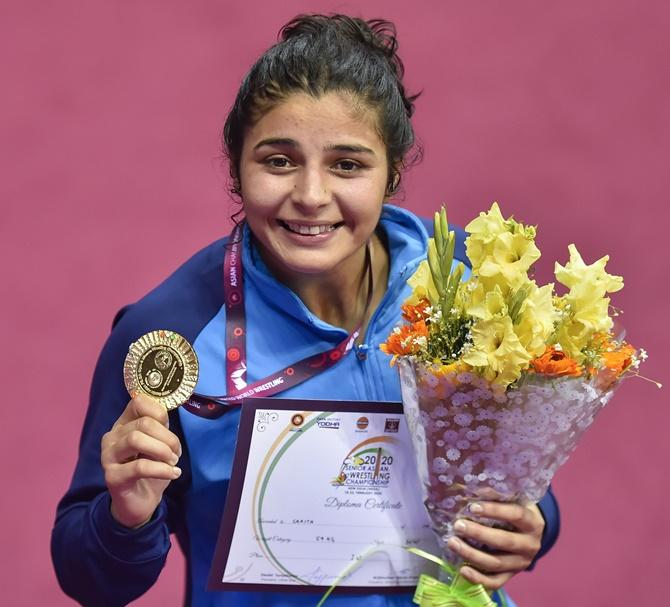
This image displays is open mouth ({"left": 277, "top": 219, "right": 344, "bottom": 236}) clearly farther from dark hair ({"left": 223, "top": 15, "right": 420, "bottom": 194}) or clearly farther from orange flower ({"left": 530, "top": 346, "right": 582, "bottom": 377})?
orange flower ({"left": 530, "top": 346, "right": 582, "bottom": 377})

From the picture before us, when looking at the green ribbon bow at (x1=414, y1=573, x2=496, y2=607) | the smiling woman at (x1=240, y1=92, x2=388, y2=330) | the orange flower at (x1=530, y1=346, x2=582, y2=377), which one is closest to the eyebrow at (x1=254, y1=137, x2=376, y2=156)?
the smiling woman at (x1=240, y1=92, x2=388, y2=330)

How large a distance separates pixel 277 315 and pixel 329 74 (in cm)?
26

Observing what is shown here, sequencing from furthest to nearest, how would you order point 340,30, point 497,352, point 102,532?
point 340,30 → point 102,532 → point 497,352

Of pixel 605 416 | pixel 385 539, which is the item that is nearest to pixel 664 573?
pixel 605 416

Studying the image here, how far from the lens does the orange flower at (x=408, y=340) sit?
1203mm

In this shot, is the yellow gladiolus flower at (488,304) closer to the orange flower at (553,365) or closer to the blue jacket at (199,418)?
the orange flower at (553,365)

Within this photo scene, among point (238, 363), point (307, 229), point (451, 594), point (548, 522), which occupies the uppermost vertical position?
point (307, 229)

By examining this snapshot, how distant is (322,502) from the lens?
1.34m

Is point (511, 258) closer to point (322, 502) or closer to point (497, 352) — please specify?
point (497, 352)

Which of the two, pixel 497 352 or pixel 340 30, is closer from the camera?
pixel 497 352

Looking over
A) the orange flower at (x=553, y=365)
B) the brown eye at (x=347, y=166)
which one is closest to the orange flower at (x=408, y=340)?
the orange flower at (x=553, y=365)

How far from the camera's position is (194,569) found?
1.41 m

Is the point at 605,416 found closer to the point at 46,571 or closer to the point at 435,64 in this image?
the point at 435,64

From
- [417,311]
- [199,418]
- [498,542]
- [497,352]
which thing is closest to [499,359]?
[497,352]
